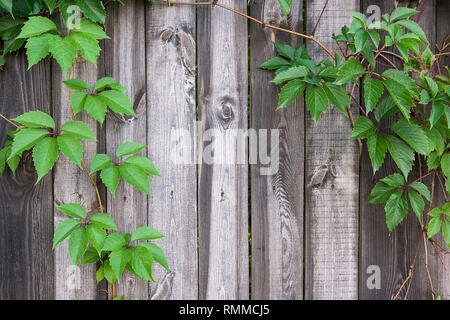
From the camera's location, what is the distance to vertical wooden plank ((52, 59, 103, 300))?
1.35 meters

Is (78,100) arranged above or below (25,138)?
above

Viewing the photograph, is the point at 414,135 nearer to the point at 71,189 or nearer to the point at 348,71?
the point at 348,71

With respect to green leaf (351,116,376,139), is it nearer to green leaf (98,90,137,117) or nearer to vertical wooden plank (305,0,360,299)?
vertical wooden plank (305,0,360,299)

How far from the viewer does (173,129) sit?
1.36 metres

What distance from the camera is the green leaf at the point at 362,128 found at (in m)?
1.25

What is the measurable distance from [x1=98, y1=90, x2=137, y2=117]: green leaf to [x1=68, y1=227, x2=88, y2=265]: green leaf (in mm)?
392

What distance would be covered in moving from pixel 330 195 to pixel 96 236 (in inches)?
31.5

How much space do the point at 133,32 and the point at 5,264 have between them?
36.3 inches

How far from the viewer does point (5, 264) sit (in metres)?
1.36

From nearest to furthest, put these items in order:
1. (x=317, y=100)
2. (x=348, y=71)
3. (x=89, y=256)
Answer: (x=348, y=71), (x=317, y=100), (x=89, y=256)

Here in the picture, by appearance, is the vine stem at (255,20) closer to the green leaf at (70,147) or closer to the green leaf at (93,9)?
the green leaf at (93,9)

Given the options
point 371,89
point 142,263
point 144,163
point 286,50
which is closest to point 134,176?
point 144,163

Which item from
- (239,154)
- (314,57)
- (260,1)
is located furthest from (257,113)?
(260,1)

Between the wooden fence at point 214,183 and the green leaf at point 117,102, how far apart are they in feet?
0.38
